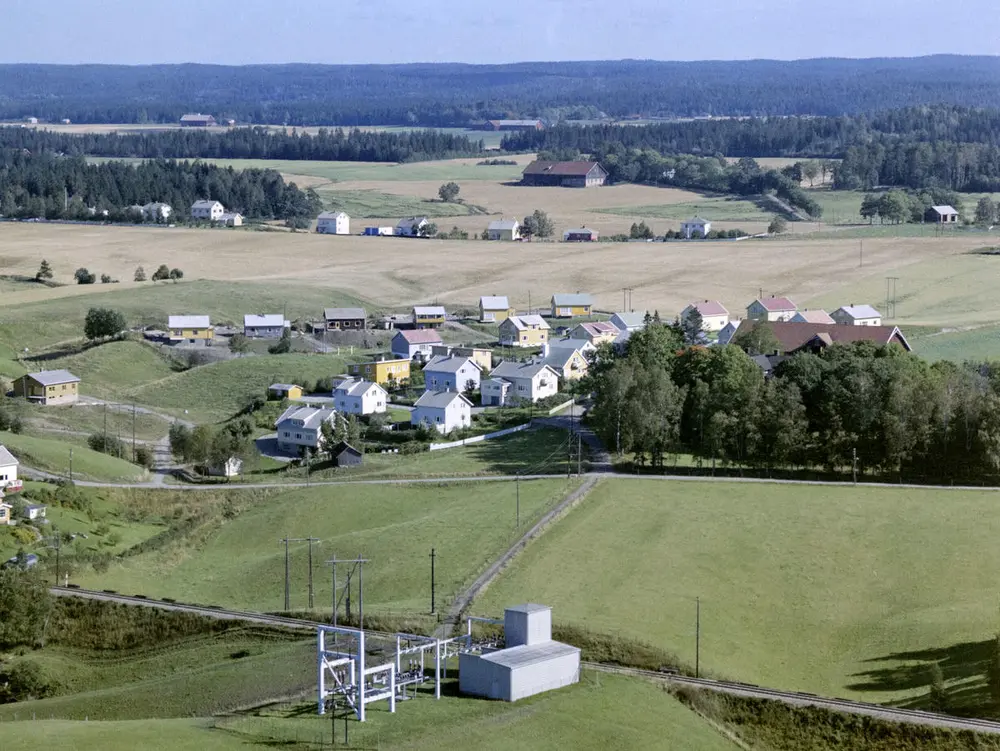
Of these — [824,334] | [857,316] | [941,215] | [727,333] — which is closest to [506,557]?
[824,334]

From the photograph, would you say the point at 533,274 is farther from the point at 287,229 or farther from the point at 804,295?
the point at 287,229

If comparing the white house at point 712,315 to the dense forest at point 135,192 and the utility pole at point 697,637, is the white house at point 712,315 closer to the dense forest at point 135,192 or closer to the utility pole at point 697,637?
the utility pole at point 697,637

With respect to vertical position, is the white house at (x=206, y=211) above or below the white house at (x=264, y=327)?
above

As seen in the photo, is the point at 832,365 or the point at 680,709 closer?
the point at 680,709

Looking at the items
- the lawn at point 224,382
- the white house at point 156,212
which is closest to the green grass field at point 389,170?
the white house at point 156,212

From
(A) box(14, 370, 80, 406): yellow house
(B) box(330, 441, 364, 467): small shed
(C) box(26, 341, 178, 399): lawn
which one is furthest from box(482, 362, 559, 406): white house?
(A) box(14, 370, 80, 406): yellow house

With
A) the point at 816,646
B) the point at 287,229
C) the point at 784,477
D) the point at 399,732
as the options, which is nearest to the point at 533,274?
the point at 287,229
